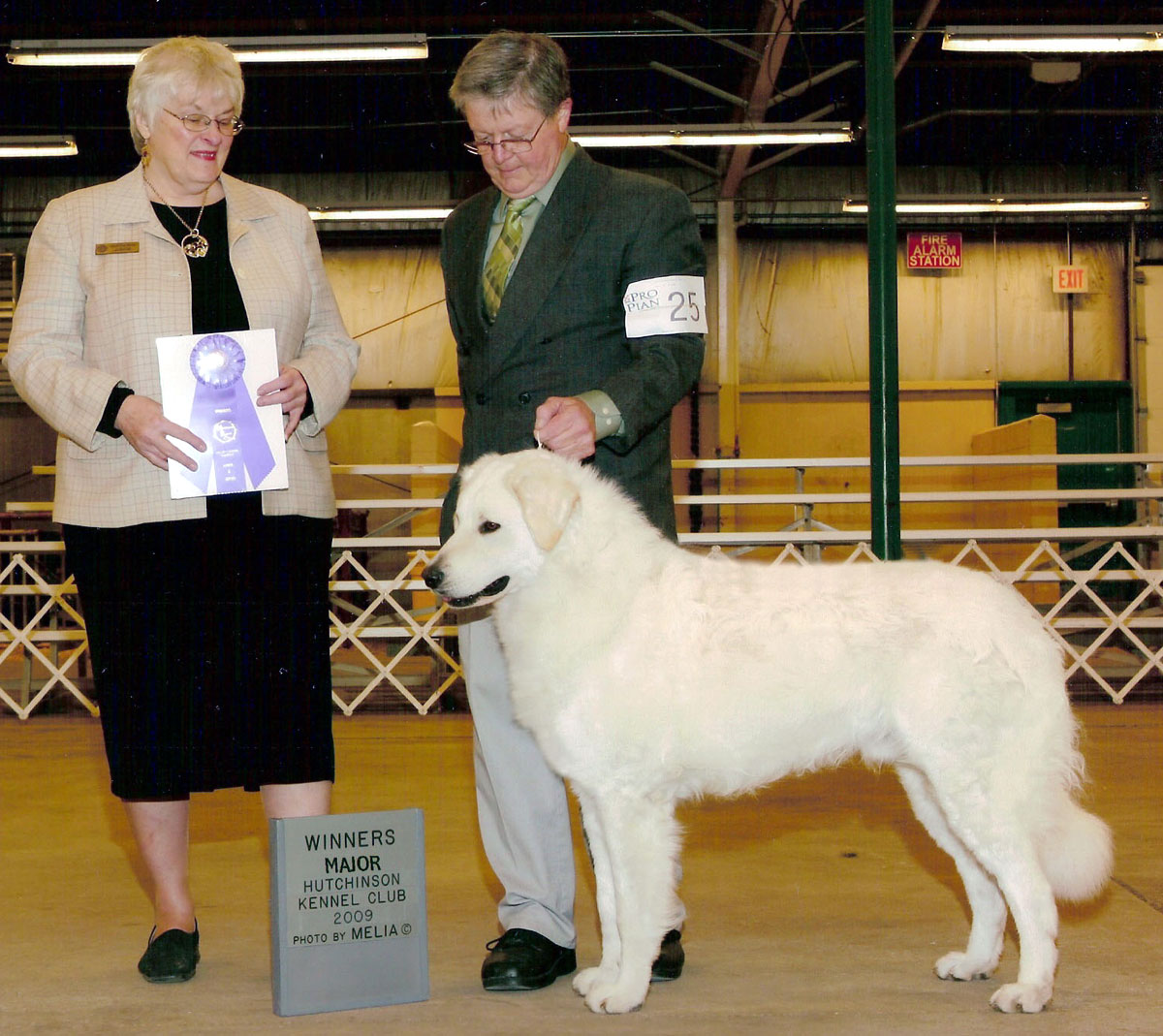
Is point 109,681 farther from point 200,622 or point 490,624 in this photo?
point 490,624

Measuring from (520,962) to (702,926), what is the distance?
725mm

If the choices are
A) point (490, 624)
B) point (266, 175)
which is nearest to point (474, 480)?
point (490, 624)

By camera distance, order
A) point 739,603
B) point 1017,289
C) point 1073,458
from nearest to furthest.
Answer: point 739,603 < point 1073,458 < point 1017,289

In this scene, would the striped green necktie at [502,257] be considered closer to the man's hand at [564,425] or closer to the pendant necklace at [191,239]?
the man's hand at [564,425]

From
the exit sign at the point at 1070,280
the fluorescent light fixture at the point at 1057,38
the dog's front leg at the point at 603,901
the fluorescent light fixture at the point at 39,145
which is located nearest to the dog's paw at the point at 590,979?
the dog's front leg at the point at 603,901

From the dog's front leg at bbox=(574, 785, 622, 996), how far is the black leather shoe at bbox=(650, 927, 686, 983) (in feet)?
0.59

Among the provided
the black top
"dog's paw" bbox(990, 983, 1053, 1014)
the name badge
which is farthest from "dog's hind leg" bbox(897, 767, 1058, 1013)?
the black top

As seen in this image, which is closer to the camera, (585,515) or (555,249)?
(585,515)

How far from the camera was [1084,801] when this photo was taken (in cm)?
495

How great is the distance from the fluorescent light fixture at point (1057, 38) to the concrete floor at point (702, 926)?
20.1 feet

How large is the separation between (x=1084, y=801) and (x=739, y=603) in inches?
117

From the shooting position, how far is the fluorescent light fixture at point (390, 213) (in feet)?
49.5

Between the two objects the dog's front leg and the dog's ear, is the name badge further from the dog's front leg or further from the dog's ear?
the dog's front leg

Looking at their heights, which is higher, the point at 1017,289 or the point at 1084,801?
the point at 1017,289
